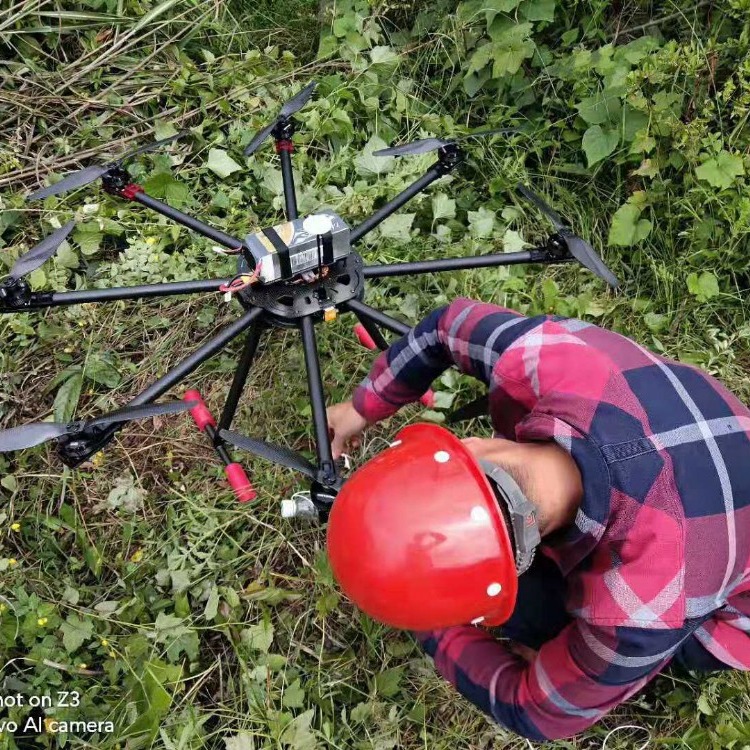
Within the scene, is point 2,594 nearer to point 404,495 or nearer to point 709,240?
point 404,495

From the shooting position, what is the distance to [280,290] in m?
1.91

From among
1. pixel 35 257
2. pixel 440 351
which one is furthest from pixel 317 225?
pixel 35 257

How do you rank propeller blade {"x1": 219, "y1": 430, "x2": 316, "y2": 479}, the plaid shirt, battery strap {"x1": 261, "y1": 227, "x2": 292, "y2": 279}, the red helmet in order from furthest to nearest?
1. battery strap {"x1": 261, "y1": 227, "x2": 292, "y2": 279}
2. propeller blade {"x1": 219, "y1": 430, "x2": 316, "y2": 479}
3. the plaid shirt
4. the red helmet

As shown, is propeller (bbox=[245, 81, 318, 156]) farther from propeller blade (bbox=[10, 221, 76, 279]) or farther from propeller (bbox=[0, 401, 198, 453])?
propeller (bbox=[0, 401, 198, 453])

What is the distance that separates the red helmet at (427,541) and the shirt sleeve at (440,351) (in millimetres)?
422

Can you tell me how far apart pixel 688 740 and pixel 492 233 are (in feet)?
6.99

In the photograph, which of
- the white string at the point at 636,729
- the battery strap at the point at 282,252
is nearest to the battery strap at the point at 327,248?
the battery strap at the point at 282,252

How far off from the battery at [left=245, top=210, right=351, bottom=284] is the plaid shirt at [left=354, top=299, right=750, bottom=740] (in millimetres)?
540

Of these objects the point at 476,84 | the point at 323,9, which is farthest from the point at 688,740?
the point at 323,9

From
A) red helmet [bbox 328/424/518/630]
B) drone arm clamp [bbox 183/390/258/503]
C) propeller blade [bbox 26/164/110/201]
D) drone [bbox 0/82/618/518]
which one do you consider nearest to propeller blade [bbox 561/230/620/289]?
drone [bbox 0/82/618/518]

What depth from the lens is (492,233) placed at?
9.39 ft

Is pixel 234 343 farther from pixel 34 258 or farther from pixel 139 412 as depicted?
pixel 139 412

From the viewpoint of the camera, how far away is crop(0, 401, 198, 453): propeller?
1.43 metres

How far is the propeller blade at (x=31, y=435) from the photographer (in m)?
1.44
